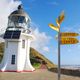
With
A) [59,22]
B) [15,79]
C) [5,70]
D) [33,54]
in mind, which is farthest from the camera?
[33,54]

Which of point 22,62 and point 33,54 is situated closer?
point 22,62

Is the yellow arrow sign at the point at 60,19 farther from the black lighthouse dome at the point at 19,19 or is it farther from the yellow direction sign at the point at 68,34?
the black lighthouse dome at the point at 19,19

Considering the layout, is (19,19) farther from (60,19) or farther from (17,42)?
(60,19)

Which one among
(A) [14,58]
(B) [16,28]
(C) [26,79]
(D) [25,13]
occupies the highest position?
(D) [25,13]

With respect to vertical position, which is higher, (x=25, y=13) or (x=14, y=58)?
(x=25, y=13)

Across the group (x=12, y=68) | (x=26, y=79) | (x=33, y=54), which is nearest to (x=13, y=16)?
(x=12, y=68)

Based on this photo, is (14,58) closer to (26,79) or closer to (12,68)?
(12,68)

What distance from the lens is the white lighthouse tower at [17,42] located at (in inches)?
1232

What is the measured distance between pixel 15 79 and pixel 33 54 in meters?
27.0

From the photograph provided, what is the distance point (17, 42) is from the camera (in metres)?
31.5

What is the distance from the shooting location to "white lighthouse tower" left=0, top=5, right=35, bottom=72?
31297 millimetres

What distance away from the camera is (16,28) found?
3209cm

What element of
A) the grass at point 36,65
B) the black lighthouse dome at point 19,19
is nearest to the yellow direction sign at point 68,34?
the black lighthouse dome at point 19,19

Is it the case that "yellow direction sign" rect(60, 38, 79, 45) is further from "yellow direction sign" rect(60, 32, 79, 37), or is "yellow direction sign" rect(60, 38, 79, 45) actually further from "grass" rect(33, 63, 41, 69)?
"grass" rect(33, 63, 41, 69)
